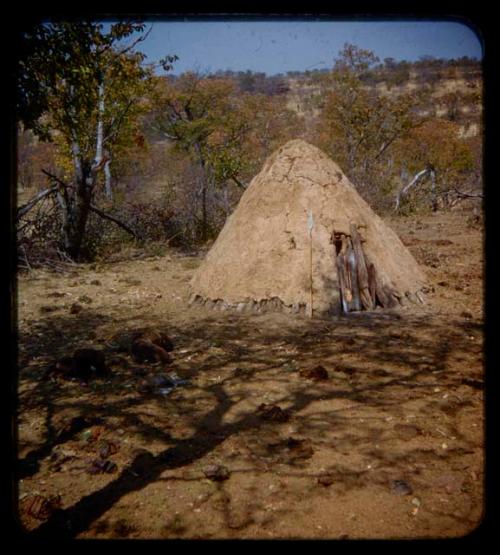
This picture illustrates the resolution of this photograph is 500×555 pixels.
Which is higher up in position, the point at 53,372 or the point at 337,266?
the point at 337,266

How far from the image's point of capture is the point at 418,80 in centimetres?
5088

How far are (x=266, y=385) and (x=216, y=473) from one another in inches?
64.4

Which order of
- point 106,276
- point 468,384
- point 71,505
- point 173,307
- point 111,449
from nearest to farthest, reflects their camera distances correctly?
point 71,505, point 111,449, point 468,384, point 173,307, point 106,276

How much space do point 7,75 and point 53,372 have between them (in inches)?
155

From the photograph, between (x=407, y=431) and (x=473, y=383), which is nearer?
(x=407, y=431)

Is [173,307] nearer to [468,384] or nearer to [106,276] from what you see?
[106,276]

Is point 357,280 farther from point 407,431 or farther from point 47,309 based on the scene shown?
point 47,309

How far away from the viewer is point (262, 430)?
12.5 feet

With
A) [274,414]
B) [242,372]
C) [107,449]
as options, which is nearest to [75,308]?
[242,372]

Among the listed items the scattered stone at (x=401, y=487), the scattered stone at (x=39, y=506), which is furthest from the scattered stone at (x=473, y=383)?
the scattered stone at (x=39, y=506)

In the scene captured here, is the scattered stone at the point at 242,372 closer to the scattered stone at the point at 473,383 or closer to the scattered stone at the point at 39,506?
the scattered stone at the point at 473,383

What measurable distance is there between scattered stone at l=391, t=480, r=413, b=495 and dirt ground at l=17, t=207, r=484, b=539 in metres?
0.01

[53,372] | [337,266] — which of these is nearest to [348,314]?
[337,266]

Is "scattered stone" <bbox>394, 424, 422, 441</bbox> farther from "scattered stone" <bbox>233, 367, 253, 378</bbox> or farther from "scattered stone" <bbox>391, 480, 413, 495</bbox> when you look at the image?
"scattered stone" <bbox>233, 367, 253, 378</bbox>
